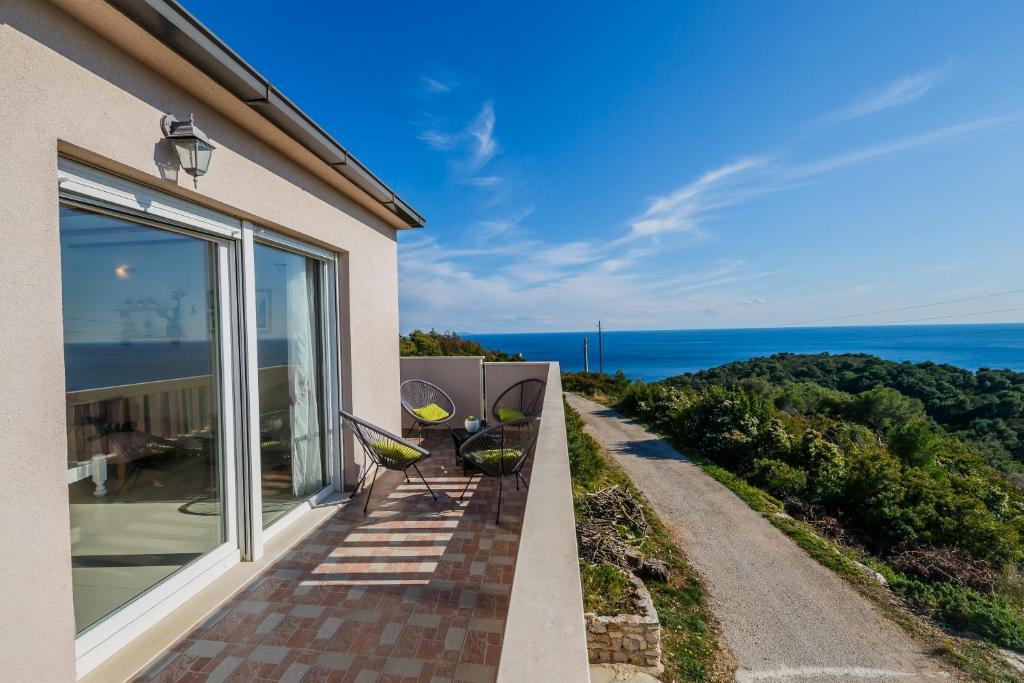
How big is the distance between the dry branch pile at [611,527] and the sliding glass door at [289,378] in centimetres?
408

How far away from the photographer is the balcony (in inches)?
60.5

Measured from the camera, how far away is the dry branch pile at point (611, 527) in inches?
265

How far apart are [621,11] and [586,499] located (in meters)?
10.0

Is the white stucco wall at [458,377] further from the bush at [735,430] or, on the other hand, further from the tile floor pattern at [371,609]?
the bush at [735,430]

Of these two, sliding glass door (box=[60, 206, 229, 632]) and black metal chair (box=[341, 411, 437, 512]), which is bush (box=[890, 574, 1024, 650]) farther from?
sliding glass door (box=[60, 206, 229, 632])

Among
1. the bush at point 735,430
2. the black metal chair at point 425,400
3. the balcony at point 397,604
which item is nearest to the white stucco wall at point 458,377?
the black metal chair at point 425,400

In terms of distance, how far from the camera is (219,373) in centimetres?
315

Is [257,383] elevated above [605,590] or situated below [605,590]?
above

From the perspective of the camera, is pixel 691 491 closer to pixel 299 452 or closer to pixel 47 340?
pixel 299 452

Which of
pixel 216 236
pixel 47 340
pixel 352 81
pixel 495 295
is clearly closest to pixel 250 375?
pixel 216 236

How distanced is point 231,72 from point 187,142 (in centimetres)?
47

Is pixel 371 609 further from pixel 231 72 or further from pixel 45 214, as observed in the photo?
pixel 231 72

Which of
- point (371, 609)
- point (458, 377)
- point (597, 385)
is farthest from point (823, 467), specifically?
point (597, 385)

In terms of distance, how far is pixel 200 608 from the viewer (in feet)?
9.15
